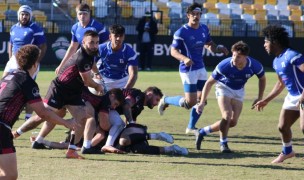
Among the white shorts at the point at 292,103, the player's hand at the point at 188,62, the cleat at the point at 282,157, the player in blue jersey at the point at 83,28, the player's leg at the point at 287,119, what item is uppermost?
the player in blue jersey at the point at 83,28

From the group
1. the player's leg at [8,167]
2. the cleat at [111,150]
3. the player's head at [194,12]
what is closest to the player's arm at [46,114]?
the player's leg at [8,167]

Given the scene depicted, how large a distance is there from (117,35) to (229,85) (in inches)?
80.3

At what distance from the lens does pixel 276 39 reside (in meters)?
11.4

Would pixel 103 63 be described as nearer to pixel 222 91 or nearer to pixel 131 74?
pixel 131 74

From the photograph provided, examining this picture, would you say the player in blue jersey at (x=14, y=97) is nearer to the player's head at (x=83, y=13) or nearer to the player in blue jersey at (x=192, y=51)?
the player's head at (x=83, y=13)

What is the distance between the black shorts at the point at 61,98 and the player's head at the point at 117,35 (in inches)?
81.3

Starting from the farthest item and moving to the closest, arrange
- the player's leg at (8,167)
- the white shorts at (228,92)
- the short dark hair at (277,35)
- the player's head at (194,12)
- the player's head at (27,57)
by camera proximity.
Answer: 1. the player's head at (194,12)
2. the white shorts at (228,92)
3. the short dark hair at (277,35)
4. the player's head at (27,57)
5. the player's leg at (8,167)

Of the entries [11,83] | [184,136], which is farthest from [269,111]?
[11,83]

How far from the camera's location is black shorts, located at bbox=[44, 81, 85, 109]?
11711 millimetres

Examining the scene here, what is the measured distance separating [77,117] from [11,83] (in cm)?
336

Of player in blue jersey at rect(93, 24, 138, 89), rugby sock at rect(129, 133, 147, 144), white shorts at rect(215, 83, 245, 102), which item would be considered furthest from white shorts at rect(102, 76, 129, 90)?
rugby sock at rect(129, 133, 147, 144)

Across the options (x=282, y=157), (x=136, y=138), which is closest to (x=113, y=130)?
(x=136, y=138)

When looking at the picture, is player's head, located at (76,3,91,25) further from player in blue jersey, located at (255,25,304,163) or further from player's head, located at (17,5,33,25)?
player in blue jersey, located at (255,25,304,163)

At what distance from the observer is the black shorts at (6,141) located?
27.0 feet
